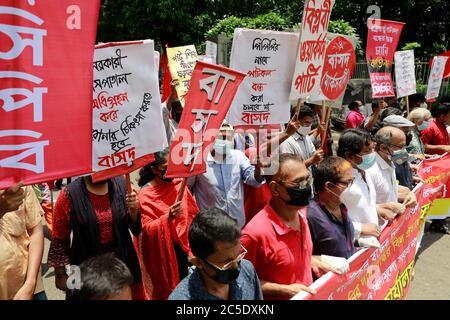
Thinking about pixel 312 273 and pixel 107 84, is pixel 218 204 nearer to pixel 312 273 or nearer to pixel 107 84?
pixel 312 273

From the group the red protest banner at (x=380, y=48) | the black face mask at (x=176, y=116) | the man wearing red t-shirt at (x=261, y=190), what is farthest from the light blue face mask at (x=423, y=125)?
the black face mask at (x=176, y=116)

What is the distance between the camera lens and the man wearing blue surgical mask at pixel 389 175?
3432 millimetres

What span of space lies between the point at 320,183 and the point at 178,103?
2.47 m

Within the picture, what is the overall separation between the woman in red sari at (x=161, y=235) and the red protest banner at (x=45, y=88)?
3.12 feet

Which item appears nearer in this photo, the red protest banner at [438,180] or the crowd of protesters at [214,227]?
the crowd of protesters at [214,227]

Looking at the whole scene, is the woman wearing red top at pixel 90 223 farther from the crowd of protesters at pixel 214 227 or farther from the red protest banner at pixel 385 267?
the red protest banner at pixel 385 267

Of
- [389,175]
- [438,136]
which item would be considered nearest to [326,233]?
[389,175]

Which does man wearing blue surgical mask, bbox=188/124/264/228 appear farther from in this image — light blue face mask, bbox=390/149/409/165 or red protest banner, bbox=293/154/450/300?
light blue face mask, bbox=390/149/409/165

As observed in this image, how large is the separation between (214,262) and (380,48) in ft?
14.6

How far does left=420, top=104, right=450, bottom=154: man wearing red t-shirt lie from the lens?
18.6 ft

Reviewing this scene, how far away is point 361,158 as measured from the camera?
334cm

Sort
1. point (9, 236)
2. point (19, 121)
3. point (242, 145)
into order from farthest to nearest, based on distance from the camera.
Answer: point (242, 145) → point (9, 236) → point (19, 121)

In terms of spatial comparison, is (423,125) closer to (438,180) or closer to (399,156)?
(438,180)
